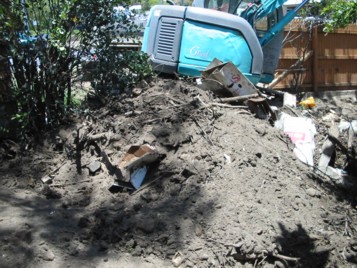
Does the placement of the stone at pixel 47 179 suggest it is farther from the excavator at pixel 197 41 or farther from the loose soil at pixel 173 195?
the excavator at pixel 197 41

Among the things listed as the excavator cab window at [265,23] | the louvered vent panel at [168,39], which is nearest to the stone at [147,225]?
the louvered vent panel at [168,39]

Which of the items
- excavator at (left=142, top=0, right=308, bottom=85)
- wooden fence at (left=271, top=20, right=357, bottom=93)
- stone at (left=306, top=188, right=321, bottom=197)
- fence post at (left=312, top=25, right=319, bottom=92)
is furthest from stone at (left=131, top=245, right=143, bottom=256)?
fence post at (left=312, top=25, right=319, bottom=92)

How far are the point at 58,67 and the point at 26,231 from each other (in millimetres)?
2474

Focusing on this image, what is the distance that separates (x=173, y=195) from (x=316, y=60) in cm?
955

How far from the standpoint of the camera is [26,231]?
3744 mm

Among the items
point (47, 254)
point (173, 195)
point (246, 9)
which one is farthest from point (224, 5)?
point (47, 254)

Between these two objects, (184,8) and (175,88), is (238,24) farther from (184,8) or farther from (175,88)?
(175,88)

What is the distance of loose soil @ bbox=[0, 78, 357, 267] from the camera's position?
3.81m

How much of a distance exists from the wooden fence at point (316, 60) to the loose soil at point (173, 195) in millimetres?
6454

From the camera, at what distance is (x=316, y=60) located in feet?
41.7

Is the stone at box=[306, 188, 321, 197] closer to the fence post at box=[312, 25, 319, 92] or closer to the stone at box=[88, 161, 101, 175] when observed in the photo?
the stone at box=[88, 161, 101, 175]

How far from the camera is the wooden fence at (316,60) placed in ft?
40.3

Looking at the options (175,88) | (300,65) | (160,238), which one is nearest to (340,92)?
(300,65)

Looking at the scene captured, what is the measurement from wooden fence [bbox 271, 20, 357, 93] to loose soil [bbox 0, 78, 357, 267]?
6.45 meters
